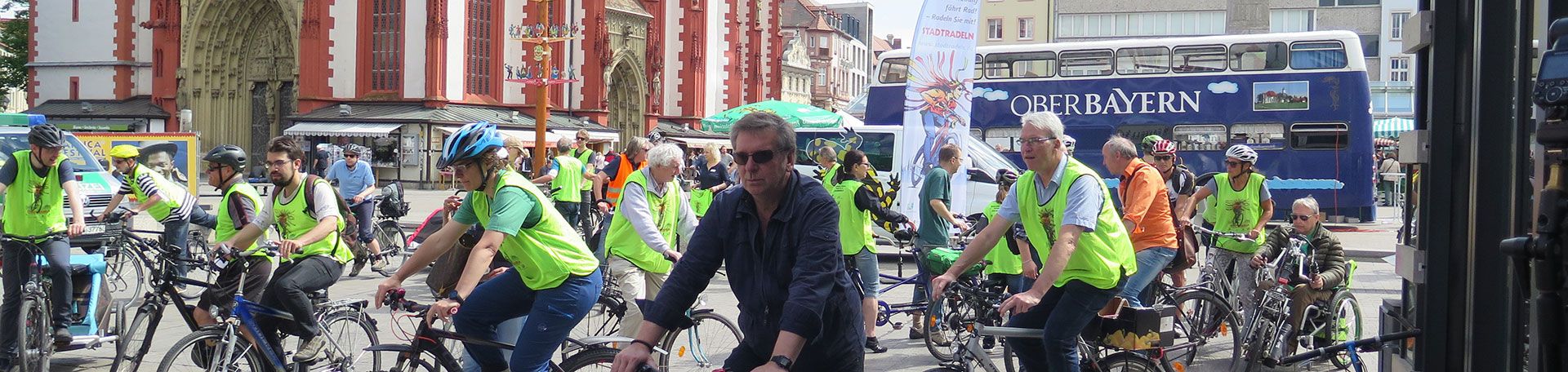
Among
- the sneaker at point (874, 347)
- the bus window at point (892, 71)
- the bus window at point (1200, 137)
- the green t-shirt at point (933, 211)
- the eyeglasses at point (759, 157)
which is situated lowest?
the sneaker at point (874, 347)

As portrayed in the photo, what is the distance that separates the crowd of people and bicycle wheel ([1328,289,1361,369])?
0.11 m

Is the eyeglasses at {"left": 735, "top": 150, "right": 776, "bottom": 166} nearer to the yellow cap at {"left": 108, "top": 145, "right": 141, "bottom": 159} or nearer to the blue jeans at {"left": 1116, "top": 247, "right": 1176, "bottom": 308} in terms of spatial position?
the blue jeans at {"left": 1116, "top": 247, "right": 1176, "bottom": 308}

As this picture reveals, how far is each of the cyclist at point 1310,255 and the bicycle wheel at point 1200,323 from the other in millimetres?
362

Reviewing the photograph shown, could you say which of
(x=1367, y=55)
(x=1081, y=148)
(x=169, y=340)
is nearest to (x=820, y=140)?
(x=1081, y=148)

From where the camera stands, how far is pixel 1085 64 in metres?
25.1

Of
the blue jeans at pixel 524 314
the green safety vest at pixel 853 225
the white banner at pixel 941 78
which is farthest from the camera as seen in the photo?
the white banner at pixel 941 78

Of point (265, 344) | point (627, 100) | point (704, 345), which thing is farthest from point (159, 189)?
point (627, 100)

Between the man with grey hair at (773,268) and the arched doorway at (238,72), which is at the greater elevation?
the arched doorway at (238,72)

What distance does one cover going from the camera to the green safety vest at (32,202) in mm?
7633

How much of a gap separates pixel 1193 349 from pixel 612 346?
157 inches

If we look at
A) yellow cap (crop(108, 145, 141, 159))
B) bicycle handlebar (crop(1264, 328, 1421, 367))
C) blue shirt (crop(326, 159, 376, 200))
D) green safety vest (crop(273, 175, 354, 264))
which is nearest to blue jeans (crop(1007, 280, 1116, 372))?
bicycle handlebar (crop(1264, 328, 1421, 367))

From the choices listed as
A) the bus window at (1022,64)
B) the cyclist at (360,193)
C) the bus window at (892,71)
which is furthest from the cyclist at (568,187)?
the bus window at (1022,64)

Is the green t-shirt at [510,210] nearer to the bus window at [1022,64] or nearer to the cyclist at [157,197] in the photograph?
the cyclist at [157,197]

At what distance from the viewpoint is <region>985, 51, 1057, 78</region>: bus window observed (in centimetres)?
2533
